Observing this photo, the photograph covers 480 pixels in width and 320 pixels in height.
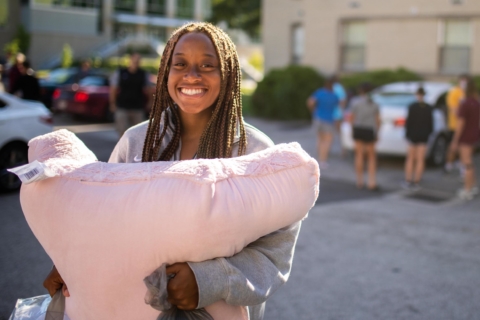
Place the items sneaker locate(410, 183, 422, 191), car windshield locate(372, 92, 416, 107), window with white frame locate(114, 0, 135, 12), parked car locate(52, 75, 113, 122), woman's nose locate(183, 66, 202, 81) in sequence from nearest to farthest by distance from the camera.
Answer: woman's nose locate(183, 66, 202, 81)
sneaker locate(410, 183, 422, 191)
car windshield locate(372, 92, 416, 107)
parked car locate(52, 75, 113, 122)
window with white frame locate(114, 0, 135, 12)

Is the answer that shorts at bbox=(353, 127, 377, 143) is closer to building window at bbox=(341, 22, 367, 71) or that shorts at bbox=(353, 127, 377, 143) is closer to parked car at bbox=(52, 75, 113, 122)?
parked car at bbox=(52, 75, 113, 122)

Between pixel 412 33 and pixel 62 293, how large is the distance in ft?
60.4

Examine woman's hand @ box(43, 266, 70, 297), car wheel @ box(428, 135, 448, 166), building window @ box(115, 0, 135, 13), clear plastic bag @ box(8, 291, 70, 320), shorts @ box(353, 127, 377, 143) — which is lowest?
car wheel @ box(428, 135, 448, 166)

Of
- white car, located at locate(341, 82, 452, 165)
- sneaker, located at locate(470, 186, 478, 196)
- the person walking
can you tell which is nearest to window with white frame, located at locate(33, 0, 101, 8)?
white car, located at locate(341, 82, 452, 165)

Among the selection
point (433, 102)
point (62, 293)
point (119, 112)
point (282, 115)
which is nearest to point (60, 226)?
point (62, 293)

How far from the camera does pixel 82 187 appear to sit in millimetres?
1670

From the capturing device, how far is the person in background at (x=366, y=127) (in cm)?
1008

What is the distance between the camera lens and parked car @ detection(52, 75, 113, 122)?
16719 millimetres

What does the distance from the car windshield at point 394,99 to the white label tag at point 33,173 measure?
1076 centimetres

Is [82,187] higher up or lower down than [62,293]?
higher up

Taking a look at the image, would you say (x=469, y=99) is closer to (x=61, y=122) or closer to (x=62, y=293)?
(x=62, y=293)

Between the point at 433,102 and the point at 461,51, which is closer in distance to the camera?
the point at 433,102

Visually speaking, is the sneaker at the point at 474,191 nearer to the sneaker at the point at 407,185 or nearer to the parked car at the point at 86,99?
the sneaker at the point at 407,185

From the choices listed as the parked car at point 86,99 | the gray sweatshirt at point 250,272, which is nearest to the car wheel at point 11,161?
the gray sweatshirt at point 250,272
